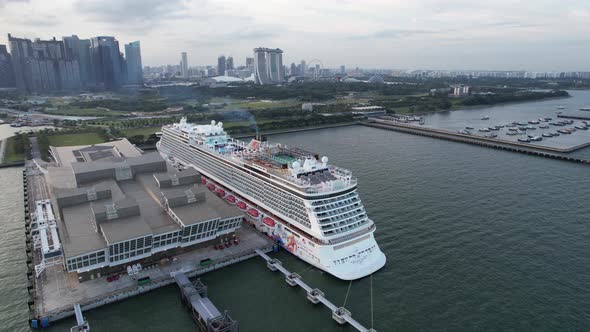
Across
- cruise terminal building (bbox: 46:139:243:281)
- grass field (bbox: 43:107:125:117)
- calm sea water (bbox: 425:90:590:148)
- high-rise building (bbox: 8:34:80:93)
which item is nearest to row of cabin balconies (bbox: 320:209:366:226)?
cruise terminal building (bbox: 46:139:243:281)

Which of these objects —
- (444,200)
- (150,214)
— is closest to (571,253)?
(444,200)

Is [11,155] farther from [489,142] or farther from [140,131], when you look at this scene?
[489,142]

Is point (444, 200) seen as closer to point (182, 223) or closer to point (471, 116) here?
point (182, 223)

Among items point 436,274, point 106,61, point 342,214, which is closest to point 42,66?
point 106,61

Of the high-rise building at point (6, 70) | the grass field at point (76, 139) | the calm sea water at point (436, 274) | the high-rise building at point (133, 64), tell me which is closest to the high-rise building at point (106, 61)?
the high-rise building at point (133, 64)

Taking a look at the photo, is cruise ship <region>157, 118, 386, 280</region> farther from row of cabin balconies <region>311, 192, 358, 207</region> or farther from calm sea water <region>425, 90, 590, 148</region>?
calm sea water <region>425, 90, 590, 148</region>

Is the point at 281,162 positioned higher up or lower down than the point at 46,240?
higher up
